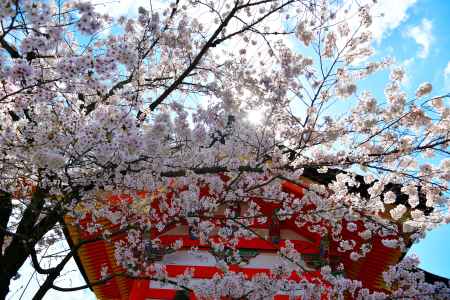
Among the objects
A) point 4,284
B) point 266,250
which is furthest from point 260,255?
point 4,284

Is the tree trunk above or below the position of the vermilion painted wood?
below

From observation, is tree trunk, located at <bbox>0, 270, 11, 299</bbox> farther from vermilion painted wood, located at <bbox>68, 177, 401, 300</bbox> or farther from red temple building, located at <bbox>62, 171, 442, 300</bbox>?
vermilion painted wood, located at <bbox>68, 177, 401, 300</bbox>

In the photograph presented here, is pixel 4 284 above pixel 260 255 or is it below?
below

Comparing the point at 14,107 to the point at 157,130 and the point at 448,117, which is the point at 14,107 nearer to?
the point at 157,130

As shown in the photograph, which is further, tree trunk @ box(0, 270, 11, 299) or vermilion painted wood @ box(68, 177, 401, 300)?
vermilion painted wood @ box(68, 177, 401, 300)

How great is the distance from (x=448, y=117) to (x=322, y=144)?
1546 mm

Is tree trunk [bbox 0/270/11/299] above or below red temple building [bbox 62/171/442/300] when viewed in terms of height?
below

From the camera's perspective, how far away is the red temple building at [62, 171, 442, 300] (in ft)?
26.2

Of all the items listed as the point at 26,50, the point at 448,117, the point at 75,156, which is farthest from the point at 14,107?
the point at 448,117

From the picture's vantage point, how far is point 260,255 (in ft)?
27.3

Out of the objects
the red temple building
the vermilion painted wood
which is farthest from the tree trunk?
the vermilion painted wood

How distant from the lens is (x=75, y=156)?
189 inches

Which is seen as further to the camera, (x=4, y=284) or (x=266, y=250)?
(x=266, y=250)

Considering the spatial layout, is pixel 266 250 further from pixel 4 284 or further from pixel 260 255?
pixel 4 284
